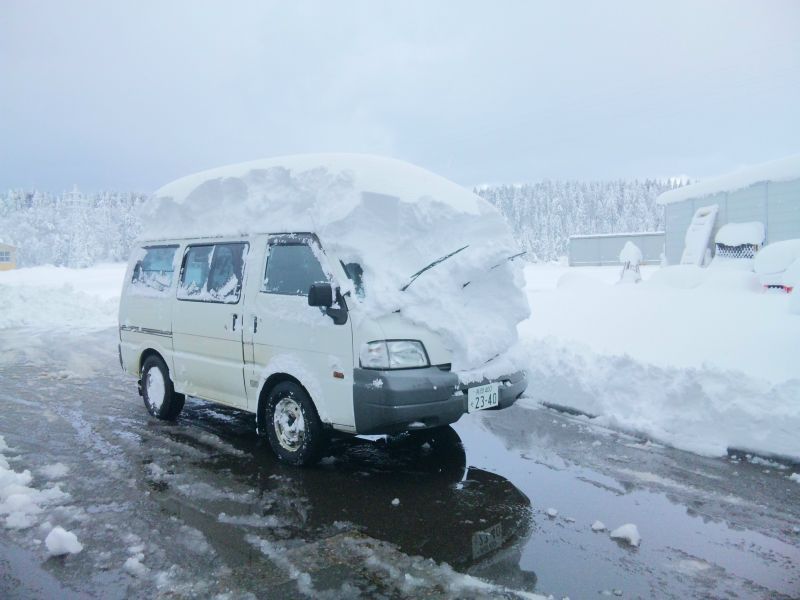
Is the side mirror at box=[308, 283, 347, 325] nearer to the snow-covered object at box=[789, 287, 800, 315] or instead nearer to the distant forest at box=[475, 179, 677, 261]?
the snow-covered object at box=[789, 287, 800, 315]

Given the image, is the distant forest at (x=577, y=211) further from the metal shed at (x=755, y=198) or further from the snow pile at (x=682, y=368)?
the snow pile at (x=682, y=368)

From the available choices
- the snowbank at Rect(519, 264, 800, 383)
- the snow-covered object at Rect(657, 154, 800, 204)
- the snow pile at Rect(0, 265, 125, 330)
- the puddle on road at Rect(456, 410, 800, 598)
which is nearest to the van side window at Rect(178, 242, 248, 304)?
the puddle on road at Rect(456, 410, 800, 598)

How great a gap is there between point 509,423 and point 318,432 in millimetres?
2525

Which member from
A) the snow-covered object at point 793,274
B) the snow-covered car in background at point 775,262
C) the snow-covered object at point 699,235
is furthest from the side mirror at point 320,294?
the snow-covered object at point 699,235

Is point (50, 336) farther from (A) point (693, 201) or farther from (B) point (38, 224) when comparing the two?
(B) point (38, 224)

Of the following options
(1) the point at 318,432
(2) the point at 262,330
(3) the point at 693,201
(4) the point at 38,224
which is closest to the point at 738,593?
(1) the point at 318,432

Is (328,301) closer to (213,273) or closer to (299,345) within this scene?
(299,345)

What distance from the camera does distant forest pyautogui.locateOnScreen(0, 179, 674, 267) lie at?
83.6 m

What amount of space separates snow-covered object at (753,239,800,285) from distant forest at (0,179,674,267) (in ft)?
202

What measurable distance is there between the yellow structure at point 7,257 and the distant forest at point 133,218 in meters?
13.1

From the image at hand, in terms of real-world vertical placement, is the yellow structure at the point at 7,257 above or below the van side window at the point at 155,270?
above

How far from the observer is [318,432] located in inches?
191

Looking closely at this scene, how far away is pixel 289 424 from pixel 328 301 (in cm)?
127

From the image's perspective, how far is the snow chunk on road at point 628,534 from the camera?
12.1 feet
